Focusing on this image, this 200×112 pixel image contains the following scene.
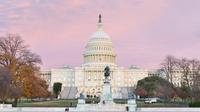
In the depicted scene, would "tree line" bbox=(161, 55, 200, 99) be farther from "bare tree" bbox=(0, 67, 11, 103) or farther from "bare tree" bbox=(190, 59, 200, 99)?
"bare tree" bbox=(0, 67, 11, 103)

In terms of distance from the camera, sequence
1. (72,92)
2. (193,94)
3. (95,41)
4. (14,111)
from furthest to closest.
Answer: (95,41) → (72,92) → (193,94) → (14,111)

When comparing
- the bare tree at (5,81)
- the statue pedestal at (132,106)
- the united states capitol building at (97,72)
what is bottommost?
the statue pedestal at (132,106)

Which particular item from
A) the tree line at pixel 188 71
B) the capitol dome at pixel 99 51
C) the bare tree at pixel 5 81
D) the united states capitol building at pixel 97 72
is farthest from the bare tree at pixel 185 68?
the capitol dome at pixel 99 51

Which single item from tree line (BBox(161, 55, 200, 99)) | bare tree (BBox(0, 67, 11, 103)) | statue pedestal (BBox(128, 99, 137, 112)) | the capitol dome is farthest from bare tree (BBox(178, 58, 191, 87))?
the capitol dome

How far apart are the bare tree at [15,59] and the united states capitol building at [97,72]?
106332mm

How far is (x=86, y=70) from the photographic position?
577 ft

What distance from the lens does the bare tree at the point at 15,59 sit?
58.1m

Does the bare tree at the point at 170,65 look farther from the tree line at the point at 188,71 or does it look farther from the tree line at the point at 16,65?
the tree line at the point at 16,65

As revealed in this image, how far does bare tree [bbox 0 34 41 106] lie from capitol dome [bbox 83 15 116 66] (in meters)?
112

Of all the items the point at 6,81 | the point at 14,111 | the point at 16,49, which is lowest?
the point at 14,111

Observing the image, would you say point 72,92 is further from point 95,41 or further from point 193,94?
point 193,94

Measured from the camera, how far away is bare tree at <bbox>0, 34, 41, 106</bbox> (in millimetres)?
58062

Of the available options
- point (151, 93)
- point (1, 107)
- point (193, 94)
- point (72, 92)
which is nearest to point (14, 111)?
point (1, 107)

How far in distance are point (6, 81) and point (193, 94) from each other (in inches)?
1162
